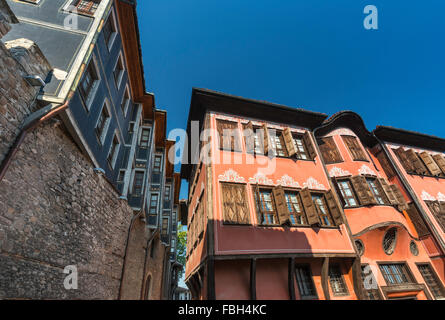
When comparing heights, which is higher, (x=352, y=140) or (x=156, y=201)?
(x=352, y=140)

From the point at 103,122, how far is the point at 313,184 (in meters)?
9.23

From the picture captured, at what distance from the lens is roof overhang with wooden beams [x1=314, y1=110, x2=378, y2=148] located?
11.4 meters

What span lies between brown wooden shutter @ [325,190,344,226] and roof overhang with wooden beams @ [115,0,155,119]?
10.5 meters

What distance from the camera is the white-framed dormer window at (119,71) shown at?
877 centimetres

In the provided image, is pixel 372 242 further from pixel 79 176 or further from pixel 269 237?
pixel 79 176

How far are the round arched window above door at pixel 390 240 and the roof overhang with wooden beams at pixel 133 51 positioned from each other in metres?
13.6

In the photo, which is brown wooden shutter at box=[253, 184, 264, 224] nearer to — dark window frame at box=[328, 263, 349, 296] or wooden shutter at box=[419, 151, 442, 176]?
dark window frame at box=[328, 263, 349, 296]

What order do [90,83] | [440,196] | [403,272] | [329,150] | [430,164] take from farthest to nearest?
[430,164]
[440,196]
[329,150]
[403,272]
[90,83]

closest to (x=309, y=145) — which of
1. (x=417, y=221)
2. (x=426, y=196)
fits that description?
(x=417, y=221)

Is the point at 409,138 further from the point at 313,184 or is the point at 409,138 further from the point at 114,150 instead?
the point at 114,150

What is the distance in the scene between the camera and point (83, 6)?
7.37 m

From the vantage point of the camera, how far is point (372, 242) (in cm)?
841
